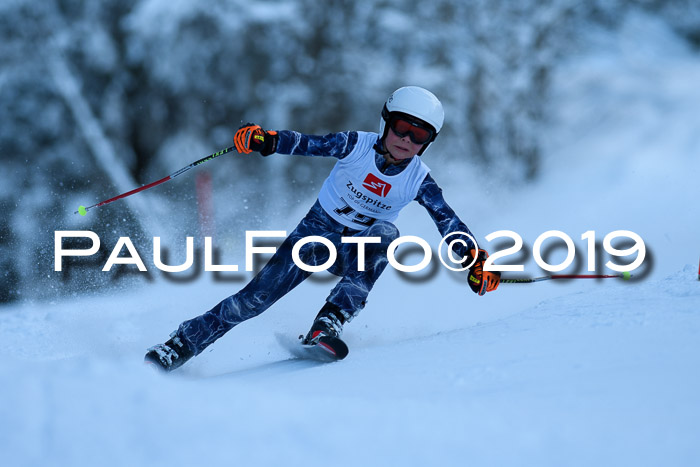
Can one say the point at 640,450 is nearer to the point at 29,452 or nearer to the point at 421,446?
the point at 421,446

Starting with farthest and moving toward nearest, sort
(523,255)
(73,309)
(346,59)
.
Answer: (346,59) < (523,255) < (73,309)

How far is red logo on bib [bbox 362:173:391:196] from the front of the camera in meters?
3.54

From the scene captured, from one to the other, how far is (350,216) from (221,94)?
36.1 ft

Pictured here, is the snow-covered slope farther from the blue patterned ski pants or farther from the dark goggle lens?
the dark goggle lens

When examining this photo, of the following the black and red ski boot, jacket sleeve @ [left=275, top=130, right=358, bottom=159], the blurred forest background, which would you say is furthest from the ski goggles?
the blurred forest background

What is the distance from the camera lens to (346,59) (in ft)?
40.6

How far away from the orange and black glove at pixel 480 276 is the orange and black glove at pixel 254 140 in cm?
120

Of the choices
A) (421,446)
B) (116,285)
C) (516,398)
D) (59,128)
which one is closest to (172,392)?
(421,446)

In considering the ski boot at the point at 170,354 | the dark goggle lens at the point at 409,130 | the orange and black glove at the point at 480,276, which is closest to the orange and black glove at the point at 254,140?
the dark goggle lens at the point at 409,130

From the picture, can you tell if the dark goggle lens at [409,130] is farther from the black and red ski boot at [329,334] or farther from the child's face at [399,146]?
the black and red ski boot at [329,334]

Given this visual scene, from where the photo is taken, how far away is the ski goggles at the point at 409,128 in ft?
11.2

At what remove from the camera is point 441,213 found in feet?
12.1

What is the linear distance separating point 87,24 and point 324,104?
4.76 meters

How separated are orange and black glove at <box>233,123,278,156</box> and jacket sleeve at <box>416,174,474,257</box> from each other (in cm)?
83
